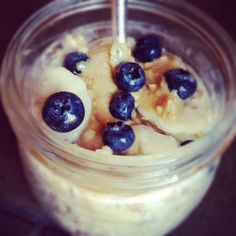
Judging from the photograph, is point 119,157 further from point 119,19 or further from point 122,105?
point 119,19

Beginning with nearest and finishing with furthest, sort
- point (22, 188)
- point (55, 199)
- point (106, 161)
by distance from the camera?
1. point (106, 161)
2. point (55, 199)
3. point (22, 188)

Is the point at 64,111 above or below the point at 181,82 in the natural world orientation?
below

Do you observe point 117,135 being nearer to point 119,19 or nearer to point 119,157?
point 119,157

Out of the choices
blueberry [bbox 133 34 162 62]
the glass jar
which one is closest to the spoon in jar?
blueberry [bbox 133 34 162 62]

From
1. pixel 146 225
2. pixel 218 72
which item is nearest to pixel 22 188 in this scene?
pixel 146 225

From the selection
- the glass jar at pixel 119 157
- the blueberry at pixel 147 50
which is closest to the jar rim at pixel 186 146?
the glass jar at pixel 119 157

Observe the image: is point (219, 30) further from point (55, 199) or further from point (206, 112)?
point (55, 199)

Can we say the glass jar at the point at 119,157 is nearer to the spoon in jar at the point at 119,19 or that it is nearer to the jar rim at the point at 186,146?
the jar rim at the point at 186,146

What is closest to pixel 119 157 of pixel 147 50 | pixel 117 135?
pixel 117 135
